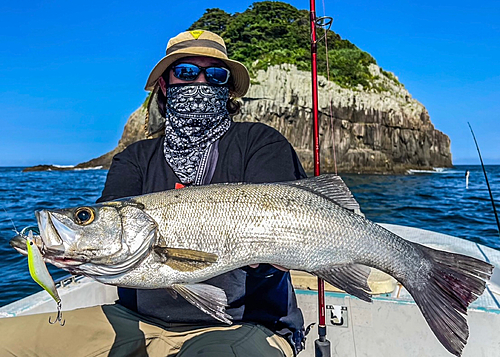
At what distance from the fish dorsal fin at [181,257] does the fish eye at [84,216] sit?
35 centimetres

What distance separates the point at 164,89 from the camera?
3.29 meters

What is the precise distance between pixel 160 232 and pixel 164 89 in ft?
5.35

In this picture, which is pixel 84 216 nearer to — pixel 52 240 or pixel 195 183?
pixel 52 240

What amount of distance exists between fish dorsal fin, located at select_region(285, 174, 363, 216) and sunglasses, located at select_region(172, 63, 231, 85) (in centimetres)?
119

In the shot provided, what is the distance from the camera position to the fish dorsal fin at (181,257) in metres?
1.96

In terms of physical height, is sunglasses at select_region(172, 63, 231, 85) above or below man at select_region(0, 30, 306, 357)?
above

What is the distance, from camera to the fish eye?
1963 mm

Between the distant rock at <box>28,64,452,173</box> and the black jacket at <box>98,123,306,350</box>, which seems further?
the distant rock at <box>28,64,452,173</box>

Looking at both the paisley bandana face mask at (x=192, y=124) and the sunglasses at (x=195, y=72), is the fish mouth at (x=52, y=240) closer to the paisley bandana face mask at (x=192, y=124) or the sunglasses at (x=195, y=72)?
the paisley bandana face mask at (x=192, y=124)

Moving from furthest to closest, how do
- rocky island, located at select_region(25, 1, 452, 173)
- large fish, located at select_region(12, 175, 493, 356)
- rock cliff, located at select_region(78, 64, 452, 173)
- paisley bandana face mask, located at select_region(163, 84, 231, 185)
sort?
rocky island, located at select_region(25, 1, 452, 173) → rock cliff, located at select_region(78, 64, 452, 173) → paisley bandana face mask, located at select_region(163, 84, 231, 185) → large fish, located at select_region(12, 175, 493, 356)

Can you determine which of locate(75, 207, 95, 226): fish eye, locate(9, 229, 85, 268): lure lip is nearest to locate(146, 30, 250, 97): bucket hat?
locate(75, 207, 95, 226): fish eye

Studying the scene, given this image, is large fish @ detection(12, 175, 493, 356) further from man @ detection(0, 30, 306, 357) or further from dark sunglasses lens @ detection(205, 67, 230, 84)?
dark sunglasses lens @ detection(205, 67, 230, 84)

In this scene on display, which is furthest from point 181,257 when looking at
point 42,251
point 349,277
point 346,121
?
point 346,121

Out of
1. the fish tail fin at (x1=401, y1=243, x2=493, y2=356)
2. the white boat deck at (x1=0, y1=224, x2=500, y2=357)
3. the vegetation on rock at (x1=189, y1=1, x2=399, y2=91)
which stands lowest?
the white boat deck at (x1=0, y1=224, x2=500, y2=357)
